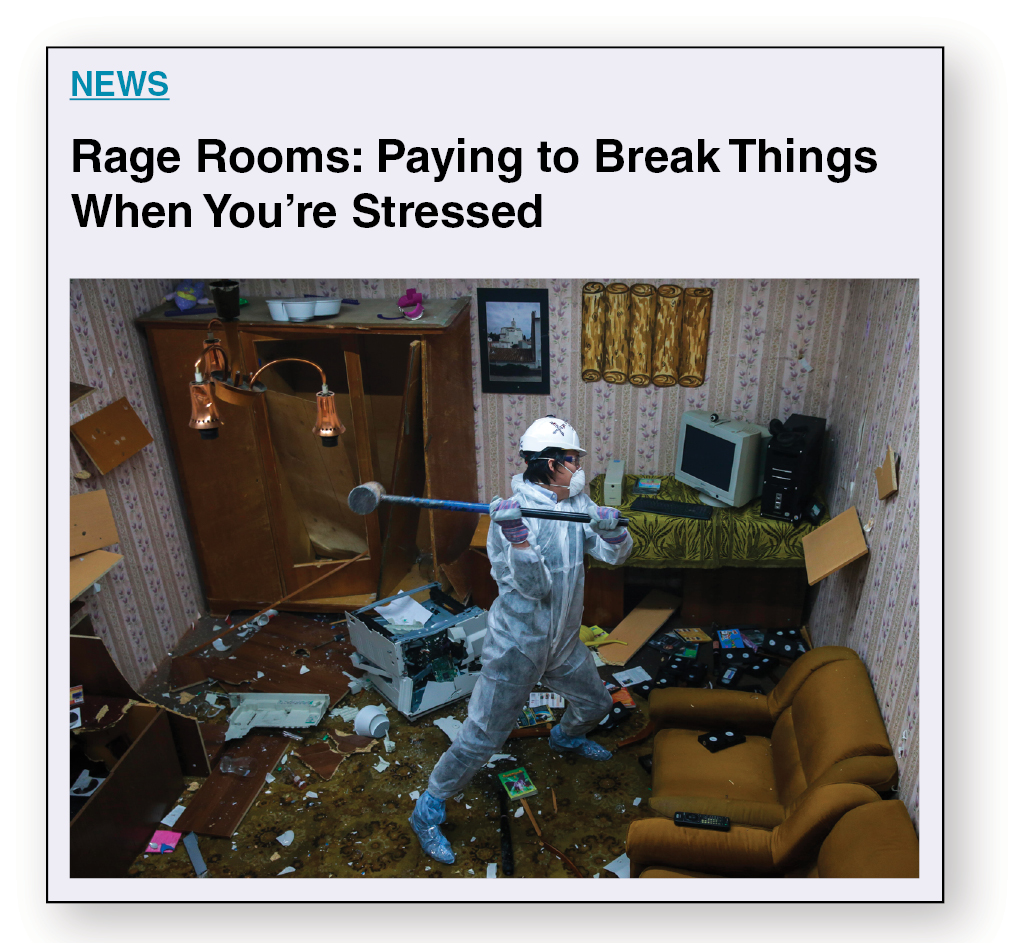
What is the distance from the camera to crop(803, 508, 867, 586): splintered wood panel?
11.3ft

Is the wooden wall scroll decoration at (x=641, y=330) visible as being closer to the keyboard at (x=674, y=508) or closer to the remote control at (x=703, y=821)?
the keyboard at (x=674, y=508)

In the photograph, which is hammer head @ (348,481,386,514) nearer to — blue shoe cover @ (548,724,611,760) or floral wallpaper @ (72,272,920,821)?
blue shoe cover @ (548,724,611,760)

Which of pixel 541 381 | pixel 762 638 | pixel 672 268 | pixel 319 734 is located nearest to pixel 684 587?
pixel 762 638

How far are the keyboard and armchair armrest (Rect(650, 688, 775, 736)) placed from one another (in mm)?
1156

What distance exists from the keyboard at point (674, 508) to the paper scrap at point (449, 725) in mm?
1508

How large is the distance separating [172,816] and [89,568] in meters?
1.17

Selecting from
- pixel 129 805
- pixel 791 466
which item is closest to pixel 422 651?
pixel 129 805

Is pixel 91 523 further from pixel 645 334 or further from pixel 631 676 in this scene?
pixel 645 334

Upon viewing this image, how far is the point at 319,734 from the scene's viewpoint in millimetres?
3854

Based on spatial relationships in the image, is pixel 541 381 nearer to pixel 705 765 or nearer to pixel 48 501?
pixel 705 765

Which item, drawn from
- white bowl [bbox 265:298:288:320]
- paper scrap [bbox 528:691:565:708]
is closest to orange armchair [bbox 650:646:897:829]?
paper scrap [bbox 528:691:565:708]

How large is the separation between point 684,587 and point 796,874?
82.7 inches

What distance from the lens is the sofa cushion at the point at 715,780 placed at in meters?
2.83

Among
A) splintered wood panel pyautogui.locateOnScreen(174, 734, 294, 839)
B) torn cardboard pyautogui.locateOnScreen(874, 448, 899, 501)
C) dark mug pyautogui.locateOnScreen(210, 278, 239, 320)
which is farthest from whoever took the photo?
dark mug pyautogui.locateOnScreen(210, 278, 239, 320)
